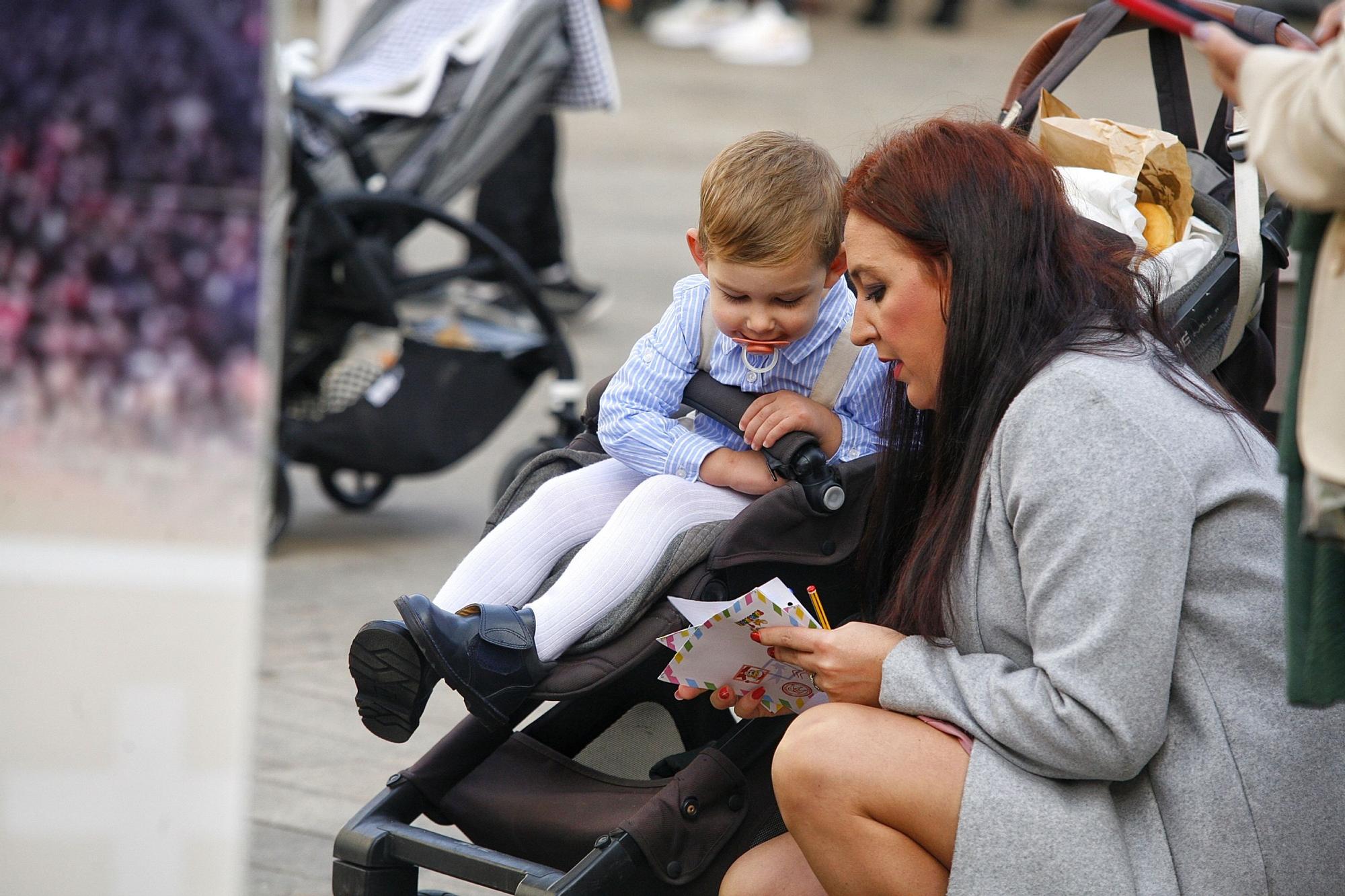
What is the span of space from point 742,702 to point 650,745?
0.93 ft

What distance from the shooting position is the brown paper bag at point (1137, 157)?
207cm

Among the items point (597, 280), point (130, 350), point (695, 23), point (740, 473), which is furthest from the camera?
point (695, 23)

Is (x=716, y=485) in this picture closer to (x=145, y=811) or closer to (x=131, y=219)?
(x=145, y=811)

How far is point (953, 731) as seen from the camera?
5.43 ft

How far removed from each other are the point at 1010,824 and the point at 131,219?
4.29 meters

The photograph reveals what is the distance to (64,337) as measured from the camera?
5.07 metres

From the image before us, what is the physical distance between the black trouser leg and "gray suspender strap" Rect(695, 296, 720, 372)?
367cm

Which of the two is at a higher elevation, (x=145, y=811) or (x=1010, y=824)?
(x=1010, y=824)

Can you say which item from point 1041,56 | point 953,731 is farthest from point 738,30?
point 953,731

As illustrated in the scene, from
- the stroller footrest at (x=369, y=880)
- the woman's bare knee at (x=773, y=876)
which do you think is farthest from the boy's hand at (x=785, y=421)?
the stroller footrest at (x=369, y=880)

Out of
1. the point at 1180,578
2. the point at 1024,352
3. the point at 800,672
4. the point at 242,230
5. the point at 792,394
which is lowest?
the point at 242,230

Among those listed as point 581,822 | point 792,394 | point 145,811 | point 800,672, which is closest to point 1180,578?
point 800,672

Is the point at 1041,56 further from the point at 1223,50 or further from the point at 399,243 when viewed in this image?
the point at 399,243

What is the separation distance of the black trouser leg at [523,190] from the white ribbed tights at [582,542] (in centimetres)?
380
